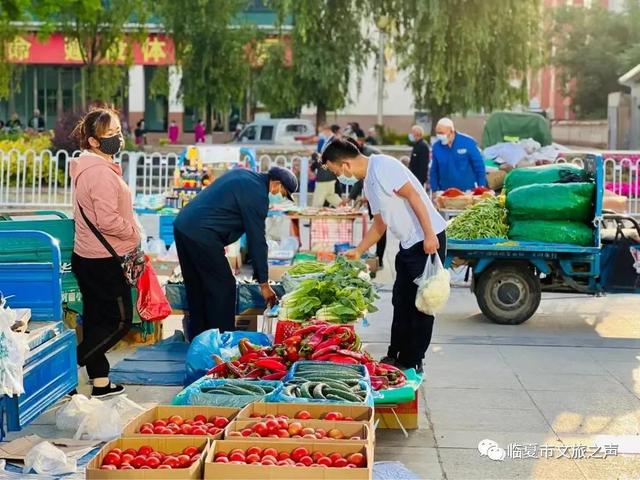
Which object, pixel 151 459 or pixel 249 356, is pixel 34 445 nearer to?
pixel 249 356

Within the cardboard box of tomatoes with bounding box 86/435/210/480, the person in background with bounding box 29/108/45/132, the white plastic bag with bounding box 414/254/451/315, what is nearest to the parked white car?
the person in background with bounding box 29/108/45/132

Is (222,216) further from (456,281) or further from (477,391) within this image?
(456,281)

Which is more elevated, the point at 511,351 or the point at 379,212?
the point at 379,212

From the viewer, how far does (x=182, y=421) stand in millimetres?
5551

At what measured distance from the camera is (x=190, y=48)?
1400 inches

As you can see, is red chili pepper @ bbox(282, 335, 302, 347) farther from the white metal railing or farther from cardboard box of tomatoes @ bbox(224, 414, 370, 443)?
the white metal railing

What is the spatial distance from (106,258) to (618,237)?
17.3ft

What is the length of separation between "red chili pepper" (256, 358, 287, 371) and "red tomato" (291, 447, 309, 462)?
2040mm

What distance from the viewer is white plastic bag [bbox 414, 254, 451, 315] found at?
7691 millimetres

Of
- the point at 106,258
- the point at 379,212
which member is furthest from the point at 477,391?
the point at 106,258

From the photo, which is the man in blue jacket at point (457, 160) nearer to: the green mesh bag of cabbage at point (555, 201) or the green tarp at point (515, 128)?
the green mesh bag of cabbage at point (555, 201)

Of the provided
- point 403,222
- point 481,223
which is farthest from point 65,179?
point 403,222

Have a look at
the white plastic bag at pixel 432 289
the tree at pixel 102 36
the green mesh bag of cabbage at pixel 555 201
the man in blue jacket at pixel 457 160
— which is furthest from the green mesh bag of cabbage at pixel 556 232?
the tree at pixel 102 36

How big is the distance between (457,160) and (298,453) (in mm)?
9723
